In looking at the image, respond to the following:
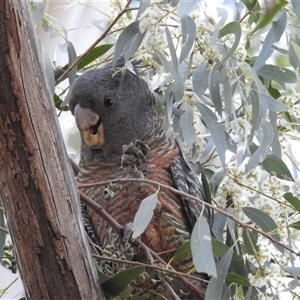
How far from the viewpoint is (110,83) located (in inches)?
53.0

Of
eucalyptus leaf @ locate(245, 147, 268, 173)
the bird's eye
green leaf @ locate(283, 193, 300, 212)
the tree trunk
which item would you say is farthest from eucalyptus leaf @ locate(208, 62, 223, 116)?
the bird's eye

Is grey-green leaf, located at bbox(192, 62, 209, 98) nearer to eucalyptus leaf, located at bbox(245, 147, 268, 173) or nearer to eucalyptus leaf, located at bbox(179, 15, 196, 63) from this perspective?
eucalyptus leaf, located at bbox(179, 15, 196, 63)

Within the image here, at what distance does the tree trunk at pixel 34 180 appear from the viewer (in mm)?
655

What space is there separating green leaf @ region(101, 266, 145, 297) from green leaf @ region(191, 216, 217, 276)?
101mm

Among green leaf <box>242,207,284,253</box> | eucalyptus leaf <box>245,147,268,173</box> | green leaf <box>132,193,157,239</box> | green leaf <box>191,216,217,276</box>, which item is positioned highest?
eucalyptus leaf <box>245,147,268,173</box>

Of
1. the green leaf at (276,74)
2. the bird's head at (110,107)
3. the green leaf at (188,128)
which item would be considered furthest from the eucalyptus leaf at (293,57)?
the bird's head at (110,107)

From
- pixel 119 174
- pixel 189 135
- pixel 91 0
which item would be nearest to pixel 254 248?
pixel 189 135

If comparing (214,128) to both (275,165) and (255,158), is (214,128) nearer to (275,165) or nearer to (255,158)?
(255,158)

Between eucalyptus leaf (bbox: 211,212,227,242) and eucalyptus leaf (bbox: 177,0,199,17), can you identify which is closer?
eucalyptus leaf (bbox: 177,0,199,17)

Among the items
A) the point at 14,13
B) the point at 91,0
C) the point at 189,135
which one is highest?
the point at 91,0

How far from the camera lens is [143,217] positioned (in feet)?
2.74

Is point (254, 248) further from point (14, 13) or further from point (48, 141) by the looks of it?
point (14, 13)

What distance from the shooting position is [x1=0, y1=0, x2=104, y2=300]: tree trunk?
0.66 meters

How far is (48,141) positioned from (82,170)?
2.35 feet
